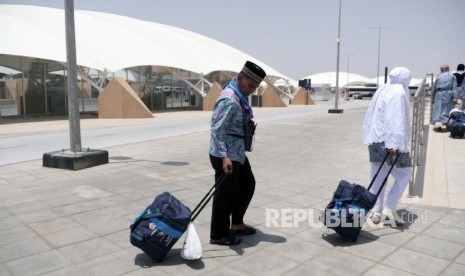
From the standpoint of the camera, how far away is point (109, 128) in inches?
582

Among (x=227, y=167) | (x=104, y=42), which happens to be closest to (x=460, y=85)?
(x=227, y=167)

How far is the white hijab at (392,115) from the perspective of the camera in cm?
413

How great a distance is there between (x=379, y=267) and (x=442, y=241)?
95cm

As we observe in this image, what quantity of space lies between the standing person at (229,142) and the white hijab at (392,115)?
1333 mm

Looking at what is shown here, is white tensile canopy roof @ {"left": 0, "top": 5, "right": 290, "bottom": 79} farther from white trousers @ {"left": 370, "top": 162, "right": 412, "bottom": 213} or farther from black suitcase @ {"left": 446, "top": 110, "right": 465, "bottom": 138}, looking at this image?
white trousers @ {"left": 370, "top": 162, "right": 412, "bottom": 213}

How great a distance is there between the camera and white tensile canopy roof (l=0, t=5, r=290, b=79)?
1969cm

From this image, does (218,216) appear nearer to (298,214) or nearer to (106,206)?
(298,214)

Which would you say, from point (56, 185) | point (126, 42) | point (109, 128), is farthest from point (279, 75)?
point (56, 185)

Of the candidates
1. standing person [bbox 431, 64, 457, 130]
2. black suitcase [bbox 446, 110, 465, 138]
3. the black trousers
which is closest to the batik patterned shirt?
the black trousers

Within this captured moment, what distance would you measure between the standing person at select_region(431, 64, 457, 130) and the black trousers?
9467 mm

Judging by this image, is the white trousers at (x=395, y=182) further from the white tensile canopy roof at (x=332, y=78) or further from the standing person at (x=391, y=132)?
the white tensile canopy roof at (x=332, y=78)

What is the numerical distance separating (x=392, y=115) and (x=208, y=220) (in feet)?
7.30

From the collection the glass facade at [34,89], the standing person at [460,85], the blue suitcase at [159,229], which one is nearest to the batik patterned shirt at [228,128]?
the blue suitcase at [159,229]

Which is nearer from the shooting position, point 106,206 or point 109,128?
point 106,206
